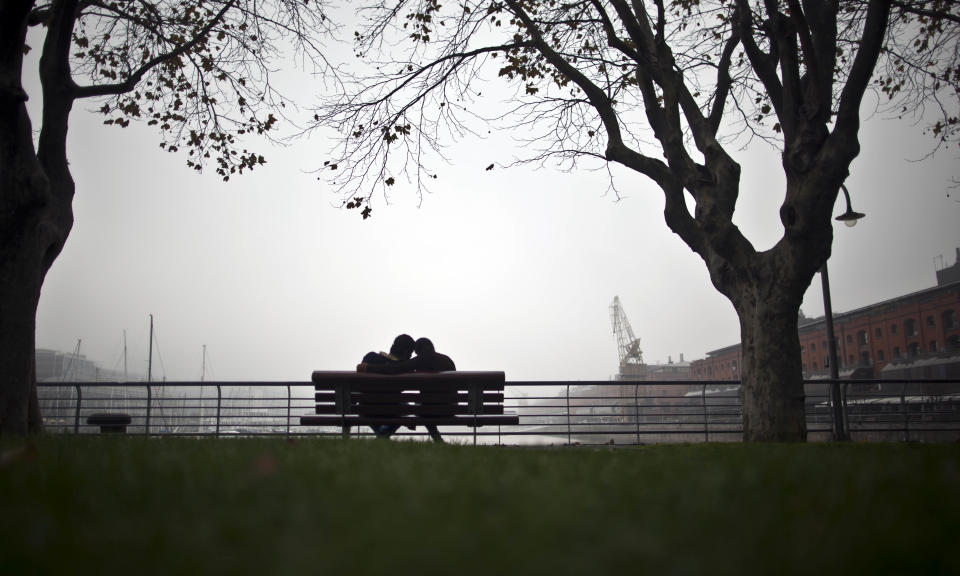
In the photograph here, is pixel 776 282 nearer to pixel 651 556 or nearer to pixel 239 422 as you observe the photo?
pixel 651 556

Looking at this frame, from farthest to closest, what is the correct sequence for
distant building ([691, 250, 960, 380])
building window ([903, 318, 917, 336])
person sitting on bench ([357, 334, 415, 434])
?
building window ([903, 318, 917, 336])
distant building ([691, 250, 960, 380])
person sitting on bench ([357, 334, 415, 434])

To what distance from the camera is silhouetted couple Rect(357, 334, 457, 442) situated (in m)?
8.42

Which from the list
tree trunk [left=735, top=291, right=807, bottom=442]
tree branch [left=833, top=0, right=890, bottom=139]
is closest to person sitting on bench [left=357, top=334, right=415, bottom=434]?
tree trunk [left=735, top=291, right=807, bottom=442]

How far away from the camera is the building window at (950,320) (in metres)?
60.9

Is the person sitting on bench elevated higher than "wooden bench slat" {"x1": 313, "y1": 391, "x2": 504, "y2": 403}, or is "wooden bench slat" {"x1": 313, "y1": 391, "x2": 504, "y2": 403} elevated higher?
the person sitting on bench

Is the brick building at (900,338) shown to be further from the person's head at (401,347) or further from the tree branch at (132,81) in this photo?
the tree branch at (132,81)

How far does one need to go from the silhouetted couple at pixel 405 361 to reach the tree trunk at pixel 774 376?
403 cm

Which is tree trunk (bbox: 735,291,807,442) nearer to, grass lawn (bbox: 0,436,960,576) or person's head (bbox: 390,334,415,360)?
person's head (bbox: 390,334,415,360)

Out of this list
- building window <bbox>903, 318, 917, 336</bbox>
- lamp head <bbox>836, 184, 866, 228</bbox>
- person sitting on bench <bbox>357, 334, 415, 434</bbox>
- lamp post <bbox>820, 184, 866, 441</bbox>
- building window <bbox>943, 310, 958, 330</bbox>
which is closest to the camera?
person sitting on bench <bbox>357, 334, 415, 434</bbox>

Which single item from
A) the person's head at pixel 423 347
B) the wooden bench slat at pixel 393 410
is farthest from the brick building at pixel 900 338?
the person's head at pixel 423 347

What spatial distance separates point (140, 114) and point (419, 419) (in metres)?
7.09

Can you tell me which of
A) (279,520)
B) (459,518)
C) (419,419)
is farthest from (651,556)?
(419,419)

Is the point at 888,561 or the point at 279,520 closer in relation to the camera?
the point at 888,561

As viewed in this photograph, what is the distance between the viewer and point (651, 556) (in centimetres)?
146
